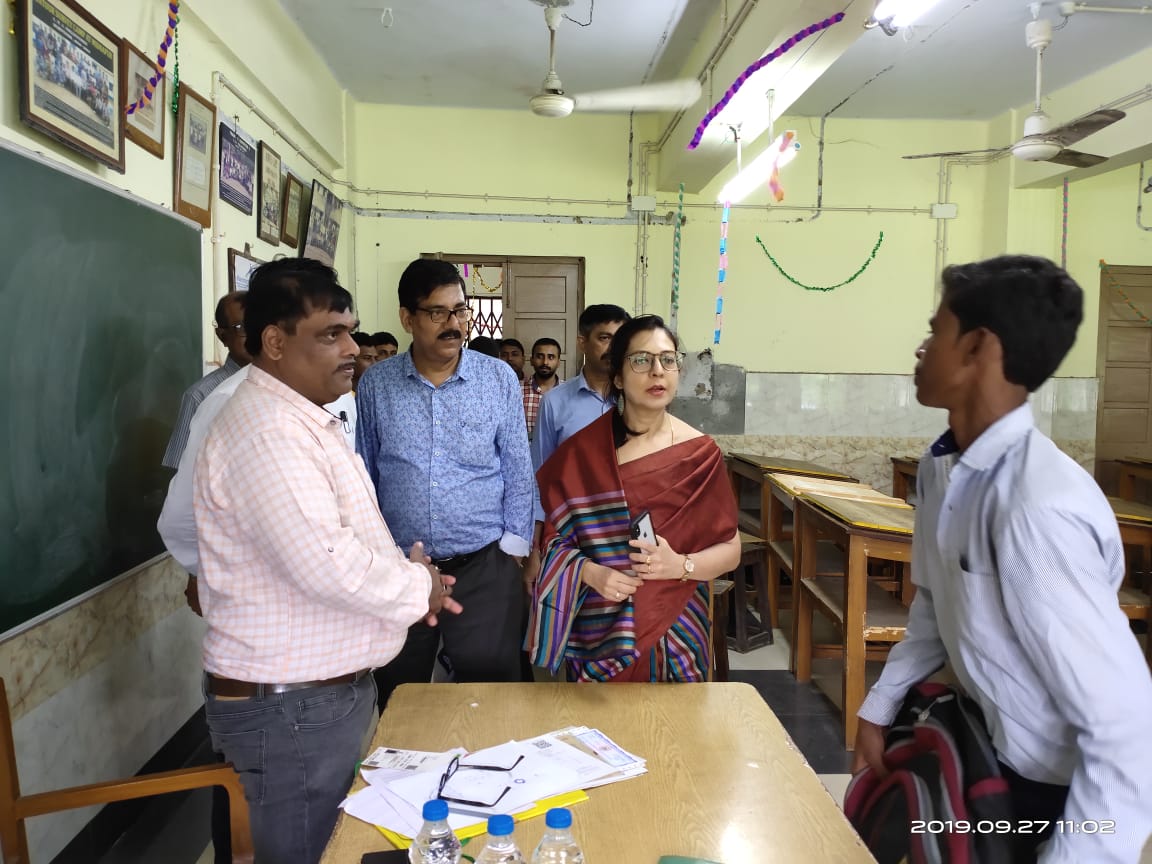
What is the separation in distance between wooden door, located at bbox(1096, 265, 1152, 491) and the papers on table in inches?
260

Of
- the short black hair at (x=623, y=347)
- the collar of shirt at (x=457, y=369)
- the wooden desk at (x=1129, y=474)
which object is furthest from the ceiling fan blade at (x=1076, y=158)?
the collar of shirt at (x=457, y=369)

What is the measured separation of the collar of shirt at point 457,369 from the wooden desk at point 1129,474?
5904 millimetres

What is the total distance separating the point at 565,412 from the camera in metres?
2.91

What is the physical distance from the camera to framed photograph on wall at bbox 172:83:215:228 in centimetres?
306

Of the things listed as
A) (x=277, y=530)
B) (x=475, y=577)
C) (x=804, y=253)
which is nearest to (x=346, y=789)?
(x=277, y=530)

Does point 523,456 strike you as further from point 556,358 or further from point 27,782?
point 556,358

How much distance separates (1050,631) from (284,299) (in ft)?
4.45

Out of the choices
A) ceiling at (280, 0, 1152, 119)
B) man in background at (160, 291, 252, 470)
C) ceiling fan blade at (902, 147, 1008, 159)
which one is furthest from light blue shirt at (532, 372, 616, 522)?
ceiling fan blade at (902, 147, 1008, 159)

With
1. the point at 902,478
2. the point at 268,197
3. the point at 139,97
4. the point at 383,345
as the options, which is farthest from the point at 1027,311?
the point at 902,478

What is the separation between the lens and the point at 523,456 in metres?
2.39

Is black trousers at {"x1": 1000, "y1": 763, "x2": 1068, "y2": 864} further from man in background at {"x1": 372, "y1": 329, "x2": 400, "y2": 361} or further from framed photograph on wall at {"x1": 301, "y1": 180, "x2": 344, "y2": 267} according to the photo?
framed photograph on wall at {"x1": 301, "y1": 180, "x2": 344, "y2": 267}

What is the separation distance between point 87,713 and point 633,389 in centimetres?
189

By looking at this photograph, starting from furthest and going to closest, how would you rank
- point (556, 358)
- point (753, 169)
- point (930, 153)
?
point (930, 153) < point (556, 358) < point (753, 169)

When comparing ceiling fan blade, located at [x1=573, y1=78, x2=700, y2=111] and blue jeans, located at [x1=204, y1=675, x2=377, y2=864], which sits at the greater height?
ceiling fan blade, located at [x1=573, y1=78, x2=700, y2=111]
